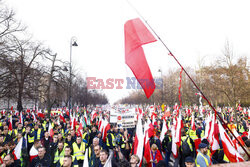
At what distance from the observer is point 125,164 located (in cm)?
385

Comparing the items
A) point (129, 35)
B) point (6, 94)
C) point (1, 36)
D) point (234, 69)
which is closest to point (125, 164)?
point (129, 35)

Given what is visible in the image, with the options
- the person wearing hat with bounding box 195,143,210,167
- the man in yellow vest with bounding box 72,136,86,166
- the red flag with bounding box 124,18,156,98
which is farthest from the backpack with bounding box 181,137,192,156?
the man in yellow vest with bounding box 72,136,86,166

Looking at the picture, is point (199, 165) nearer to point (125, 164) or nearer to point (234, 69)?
point (125, 164)

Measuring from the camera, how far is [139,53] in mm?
3965

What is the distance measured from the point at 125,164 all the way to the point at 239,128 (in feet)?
36.7

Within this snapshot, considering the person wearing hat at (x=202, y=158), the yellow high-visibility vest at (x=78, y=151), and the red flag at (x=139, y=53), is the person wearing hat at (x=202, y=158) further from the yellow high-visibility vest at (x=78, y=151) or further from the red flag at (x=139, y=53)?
Answer: the yellow high-visibility vest at (x=78, y=151)

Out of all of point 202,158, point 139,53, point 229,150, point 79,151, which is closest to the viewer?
point 139,53

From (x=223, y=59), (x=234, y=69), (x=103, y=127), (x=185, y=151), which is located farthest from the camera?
(x=223, y=59)

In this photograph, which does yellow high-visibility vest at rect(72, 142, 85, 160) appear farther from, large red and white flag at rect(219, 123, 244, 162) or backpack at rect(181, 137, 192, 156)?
large red and white flag at rect(219, 123, 244, 162)

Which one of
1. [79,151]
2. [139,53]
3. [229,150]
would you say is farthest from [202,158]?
[79,151]

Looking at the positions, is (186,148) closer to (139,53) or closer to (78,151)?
(78,151)

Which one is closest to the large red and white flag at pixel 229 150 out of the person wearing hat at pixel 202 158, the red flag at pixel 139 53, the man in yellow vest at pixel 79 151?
the person wearing hat at pixel 202 158

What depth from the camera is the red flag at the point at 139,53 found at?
389 centimetres

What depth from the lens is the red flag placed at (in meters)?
3.89
